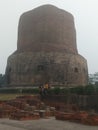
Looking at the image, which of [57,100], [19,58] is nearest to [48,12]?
[19,58]

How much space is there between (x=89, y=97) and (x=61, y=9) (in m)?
13.4

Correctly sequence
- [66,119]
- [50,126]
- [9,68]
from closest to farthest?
[50,126] → [66,119] → [9,68]

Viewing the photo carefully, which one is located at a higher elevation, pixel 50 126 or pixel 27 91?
pixel 27 91

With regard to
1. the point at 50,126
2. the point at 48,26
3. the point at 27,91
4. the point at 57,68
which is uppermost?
the point at 48,26

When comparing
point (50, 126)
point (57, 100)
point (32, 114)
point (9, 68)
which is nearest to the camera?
point (50, 126)

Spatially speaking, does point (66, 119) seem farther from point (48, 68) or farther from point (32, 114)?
point (48, 68)

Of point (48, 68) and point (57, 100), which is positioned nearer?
point (57, 100)

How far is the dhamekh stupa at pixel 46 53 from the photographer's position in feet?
79.1

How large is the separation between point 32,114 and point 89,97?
6.02 metres

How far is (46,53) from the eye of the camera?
24750 millimetres

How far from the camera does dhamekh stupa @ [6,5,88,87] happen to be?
2411 centimetres

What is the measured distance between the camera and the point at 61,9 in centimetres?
2744

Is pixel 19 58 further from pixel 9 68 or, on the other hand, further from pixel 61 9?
pixel 61 9

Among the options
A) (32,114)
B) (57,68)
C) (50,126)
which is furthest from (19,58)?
(50,126)
